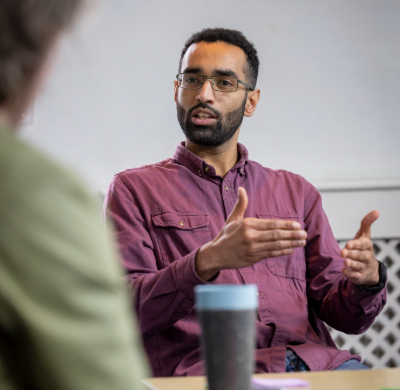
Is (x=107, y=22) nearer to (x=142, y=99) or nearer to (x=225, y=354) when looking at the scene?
(x=142, y=99)

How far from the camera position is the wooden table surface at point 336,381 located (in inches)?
25.9

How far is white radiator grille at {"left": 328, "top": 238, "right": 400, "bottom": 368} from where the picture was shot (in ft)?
6.17

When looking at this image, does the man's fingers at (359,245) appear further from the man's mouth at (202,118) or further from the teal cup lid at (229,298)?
the teal cup lid at (229,298)

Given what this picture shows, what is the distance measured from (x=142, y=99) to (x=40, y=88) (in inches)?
61.6

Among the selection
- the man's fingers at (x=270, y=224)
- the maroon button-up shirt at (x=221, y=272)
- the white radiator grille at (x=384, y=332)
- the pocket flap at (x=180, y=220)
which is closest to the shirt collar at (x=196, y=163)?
the maroon button-up shirt at (x=221, y=272)

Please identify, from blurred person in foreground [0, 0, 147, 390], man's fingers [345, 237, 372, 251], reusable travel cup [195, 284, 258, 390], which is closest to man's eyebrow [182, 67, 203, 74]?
man's fingers [345, 237, 372, 251]

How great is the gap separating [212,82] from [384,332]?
1.16 metres

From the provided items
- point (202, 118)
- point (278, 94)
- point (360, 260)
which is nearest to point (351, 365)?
point (360, 260)

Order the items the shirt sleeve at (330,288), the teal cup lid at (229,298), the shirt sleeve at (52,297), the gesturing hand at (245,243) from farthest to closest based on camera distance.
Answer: the shirt sleeve at (330,288) → the gesturing hand at (245,243) → the teal cup lid at (229,298) → the shirt sleeve at (52,297)

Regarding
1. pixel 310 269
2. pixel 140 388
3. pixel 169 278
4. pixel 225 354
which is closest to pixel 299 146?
pixel 310 269

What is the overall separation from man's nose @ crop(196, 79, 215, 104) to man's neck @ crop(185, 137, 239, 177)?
0.13m

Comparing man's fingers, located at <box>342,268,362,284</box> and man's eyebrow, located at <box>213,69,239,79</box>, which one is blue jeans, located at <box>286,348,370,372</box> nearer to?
man's fingers, located at <box>342,268,362,284</box>

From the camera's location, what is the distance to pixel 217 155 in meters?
1.45

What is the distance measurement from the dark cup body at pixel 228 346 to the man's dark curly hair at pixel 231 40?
3.85 feet
